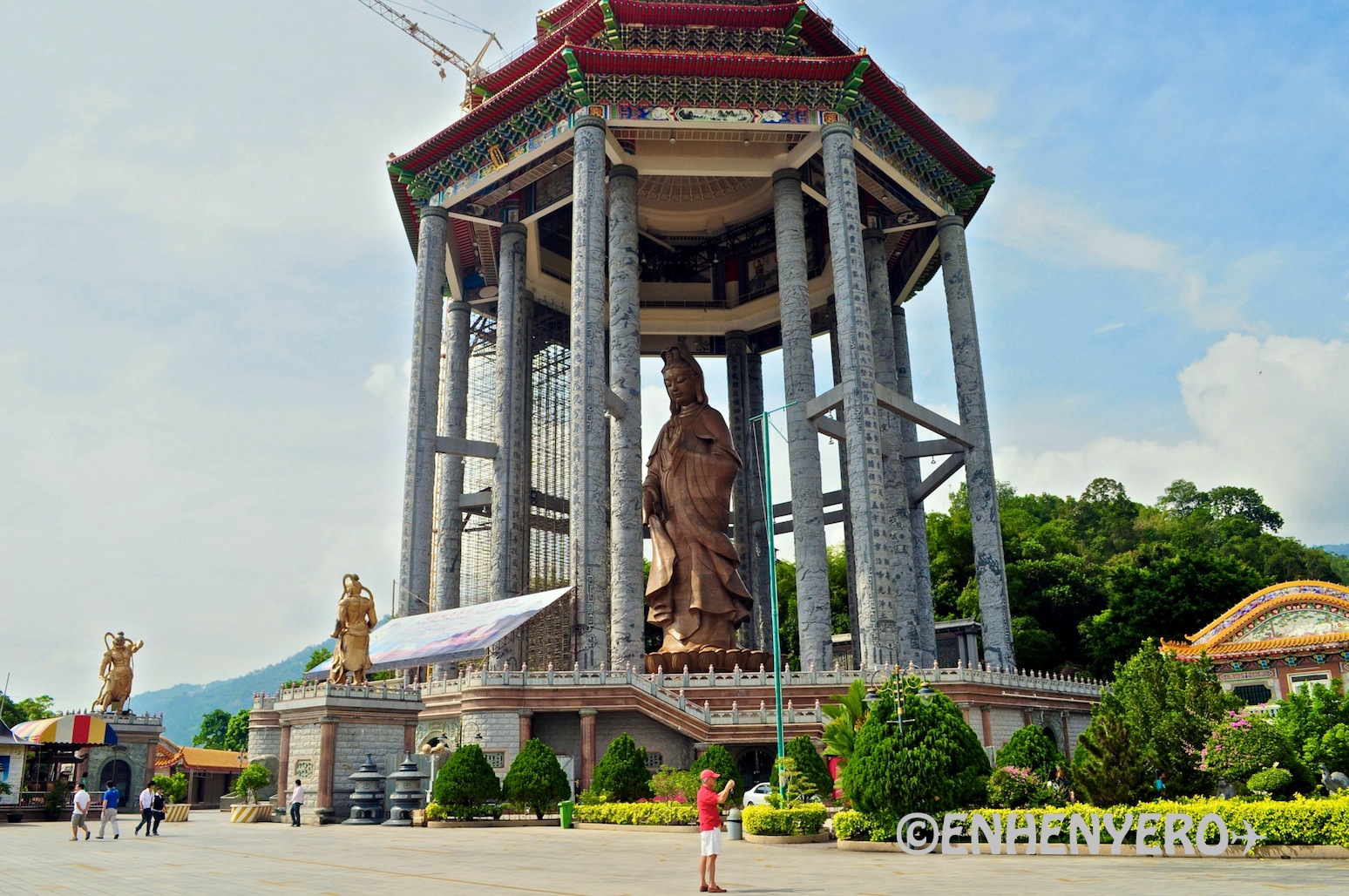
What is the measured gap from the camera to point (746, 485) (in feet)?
185

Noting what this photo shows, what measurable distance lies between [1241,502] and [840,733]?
310ft

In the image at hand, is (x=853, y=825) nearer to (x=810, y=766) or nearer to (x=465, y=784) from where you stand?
(x=810, y=766)

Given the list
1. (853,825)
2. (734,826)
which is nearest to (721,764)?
(734,826)

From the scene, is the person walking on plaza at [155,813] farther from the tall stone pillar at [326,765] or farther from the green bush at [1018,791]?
the green bush at [1018,791]

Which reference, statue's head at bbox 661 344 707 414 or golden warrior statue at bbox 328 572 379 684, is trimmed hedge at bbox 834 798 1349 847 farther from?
statue's head at bbox 661 344 707 414

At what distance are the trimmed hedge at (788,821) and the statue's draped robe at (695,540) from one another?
63.6ft

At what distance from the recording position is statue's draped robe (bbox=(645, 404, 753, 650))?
40969 mm

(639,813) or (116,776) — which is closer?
A: (639,813)

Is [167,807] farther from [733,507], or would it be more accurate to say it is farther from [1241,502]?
[1241,502]

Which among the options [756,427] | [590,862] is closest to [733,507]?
[756,427]

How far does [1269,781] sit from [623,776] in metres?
14.5

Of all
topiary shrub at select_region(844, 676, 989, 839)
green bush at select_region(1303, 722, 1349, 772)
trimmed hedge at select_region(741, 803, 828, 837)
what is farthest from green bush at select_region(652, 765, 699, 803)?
green bush at select_region(1303, 722, 1349, 772)

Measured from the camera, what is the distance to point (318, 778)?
28.6 m

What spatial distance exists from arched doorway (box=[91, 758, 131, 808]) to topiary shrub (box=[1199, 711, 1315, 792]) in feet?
139
